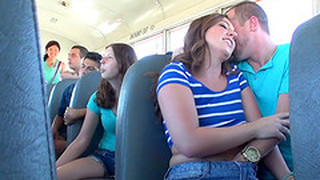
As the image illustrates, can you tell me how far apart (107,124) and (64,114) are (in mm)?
501

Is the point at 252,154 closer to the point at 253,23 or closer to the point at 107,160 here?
the point at 253,23

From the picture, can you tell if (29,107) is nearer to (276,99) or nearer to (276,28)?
(276,99)

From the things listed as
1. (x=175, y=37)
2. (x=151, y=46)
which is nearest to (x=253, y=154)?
(x=175, y=37)

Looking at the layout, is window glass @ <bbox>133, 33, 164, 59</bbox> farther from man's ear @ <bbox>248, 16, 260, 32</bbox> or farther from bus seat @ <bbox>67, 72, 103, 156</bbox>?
man's ear @ <bbox>248, 16, 260, 32</bbox>

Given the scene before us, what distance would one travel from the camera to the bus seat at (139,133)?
55.3 inches

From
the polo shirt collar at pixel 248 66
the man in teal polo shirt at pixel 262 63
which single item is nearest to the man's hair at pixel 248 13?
the man in teal polo shirt at pixel 262 63

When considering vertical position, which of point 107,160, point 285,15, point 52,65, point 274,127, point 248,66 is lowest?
point 107,160

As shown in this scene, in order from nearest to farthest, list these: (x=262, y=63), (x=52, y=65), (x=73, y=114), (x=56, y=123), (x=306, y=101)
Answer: (x=306, y=101), (x=262, y=63), (x=73, y=114), (x=56, y=123), (x=52, y=65)

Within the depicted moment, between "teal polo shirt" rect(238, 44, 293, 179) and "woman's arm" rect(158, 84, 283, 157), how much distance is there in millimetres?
291

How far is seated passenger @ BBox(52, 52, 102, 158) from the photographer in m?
2.19

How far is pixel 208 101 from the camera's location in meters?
1.30

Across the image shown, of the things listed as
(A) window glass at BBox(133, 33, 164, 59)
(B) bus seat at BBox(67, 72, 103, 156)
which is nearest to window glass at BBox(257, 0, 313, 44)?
(B) bus seat at BBox(67, 72, 103, 156)

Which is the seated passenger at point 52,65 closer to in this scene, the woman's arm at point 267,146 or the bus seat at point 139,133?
the bus seat at point 139,133

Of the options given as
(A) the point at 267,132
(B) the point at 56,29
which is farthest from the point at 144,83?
(B) the point at 56,29
